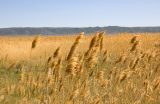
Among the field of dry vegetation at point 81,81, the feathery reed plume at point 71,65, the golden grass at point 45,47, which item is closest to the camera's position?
the feathery reed plume at point 71,65

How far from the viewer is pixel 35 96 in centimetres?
653

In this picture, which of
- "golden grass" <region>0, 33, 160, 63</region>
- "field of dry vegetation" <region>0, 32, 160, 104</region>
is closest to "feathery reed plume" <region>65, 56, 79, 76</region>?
"field of dry vegetation" <region>0, 32, 160, 104</region>

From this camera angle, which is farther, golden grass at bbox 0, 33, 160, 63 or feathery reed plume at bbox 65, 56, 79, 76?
golden grass at bbox 0, 33, 160, 63

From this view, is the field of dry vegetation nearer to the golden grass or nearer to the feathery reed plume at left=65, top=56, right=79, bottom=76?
the feathery reed plume at left=65, top=56, right=79, bottom=76

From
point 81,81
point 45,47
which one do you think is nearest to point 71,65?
point 81,81

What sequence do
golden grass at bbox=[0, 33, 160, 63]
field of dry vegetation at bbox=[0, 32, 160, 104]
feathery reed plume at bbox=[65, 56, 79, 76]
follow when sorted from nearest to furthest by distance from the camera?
feathery reed plume at bbox=[65, 56, 79, 76], field of dry vegetation at bbox=[0, 32, 160, 104], golden grass at bbox=[0, 33, 160, 63]

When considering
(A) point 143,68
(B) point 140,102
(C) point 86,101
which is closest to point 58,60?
(C) point 86,101

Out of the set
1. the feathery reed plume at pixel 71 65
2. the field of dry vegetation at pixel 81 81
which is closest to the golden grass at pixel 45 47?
the field of dry vegetation at pixel 81 81

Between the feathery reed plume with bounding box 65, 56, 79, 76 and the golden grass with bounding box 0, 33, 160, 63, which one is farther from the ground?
the feathery reed plume with bounding box 65, 56, 79, 76

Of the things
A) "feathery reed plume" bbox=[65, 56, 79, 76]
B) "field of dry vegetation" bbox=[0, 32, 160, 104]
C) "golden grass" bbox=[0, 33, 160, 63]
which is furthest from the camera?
"golden grass" bbox=[0, 33, 160, 63]

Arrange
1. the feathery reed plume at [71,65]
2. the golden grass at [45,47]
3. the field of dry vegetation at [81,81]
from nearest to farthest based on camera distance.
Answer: the feathery reed plume at [71,65] < the field of dry vegetation at [81,81] < the golden grass at [45,47]

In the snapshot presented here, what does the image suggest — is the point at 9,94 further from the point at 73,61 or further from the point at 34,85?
the point at 73,61

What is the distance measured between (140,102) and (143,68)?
1.41 m

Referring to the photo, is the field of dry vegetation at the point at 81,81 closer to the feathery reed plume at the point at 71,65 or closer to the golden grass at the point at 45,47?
the feathery reed plume at the point at 71,65
